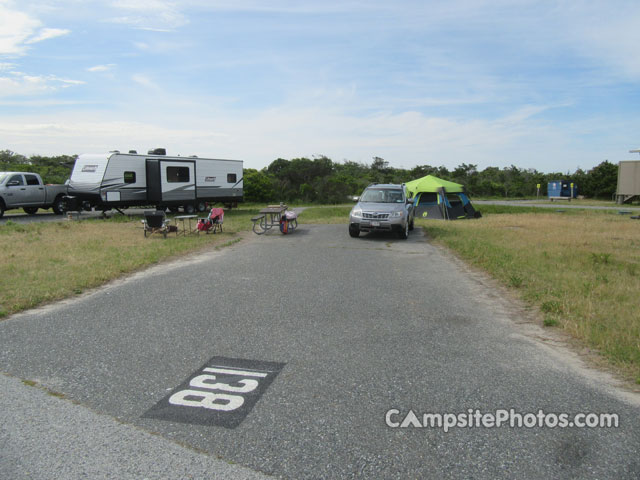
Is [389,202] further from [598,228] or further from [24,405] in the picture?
[24,405]

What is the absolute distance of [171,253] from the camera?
35.2 feet

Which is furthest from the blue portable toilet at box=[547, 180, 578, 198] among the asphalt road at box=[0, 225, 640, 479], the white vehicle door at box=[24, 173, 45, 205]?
the asphalt road at box=[0, 225, 640, 479]

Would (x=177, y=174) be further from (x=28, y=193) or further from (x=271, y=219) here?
(x=271, y=219)

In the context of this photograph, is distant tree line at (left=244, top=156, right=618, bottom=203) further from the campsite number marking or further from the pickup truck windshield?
the campsite number marking

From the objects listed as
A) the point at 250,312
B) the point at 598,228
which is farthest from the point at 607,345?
the point at 598,228

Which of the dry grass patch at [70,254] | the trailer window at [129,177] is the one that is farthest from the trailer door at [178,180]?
the dry grass patch at [70,254]

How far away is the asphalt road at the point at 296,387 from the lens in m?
2.78

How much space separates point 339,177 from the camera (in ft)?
152

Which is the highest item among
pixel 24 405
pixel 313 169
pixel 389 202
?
pixel 313 169

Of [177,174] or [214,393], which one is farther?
[177,174]

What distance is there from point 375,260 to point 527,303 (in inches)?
157

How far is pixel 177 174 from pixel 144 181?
1.62 metres

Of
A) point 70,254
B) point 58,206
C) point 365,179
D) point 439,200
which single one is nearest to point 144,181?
point 58,206

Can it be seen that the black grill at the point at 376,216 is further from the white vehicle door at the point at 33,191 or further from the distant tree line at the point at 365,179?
the distant tree line at the point at 365,179
